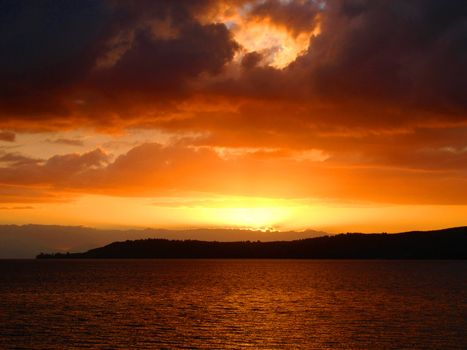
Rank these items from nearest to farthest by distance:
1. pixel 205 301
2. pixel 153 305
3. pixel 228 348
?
pixel 228 348
pixel 153 305
pixel 205 301

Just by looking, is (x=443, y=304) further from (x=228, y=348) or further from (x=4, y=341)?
(x=4, y=341)

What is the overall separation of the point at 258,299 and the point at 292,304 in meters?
9.71

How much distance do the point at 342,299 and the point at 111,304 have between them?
38567 millimetres

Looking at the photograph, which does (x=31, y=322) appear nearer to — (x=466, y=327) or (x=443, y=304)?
(x=466, y=327)

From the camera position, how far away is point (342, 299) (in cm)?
9881

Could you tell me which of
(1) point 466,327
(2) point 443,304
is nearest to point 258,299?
(2) point 443,304

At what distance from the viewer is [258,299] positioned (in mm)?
98375

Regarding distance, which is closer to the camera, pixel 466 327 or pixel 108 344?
pixel 108 344

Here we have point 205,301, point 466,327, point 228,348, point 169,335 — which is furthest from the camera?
point 205,301

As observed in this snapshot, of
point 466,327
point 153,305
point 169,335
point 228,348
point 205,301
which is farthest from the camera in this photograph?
point 205,301

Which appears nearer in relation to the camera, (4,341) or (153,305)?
(4,341)

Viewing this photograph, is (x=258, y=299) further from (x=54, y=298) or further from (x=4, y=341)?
(x=4, y=341)

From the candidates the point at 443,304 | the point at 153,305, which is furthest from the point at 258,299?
the point at 443,304

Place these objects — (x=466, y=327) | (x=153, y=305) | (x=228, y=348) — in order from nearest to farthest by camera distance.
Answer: (x=228, y=348), (x=466, y=327), (x=153, y=305)
